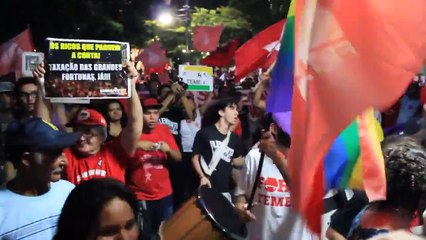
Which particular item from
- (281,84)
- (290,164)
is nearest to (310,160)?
(290,164)

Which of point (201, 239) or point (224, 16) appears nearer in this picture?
point (201, 239)

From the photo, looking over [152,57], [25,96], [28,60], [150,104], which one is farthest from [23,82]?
[152,57]

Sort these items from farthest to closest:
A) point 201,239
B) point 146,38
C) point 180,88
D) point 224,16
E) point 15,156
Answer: point 224,16
point 146,38
point 180,88
point 15,156
point 201,239

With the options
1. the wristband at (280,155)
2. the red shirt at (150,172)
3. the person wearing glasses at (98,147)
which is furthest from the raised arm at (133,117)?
the red shirt at (150,172)

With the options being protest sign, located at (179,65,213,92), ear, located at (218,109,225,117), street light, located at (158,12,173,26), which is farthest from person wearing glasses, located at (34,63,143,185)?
street light, located at (158,12,173,26)

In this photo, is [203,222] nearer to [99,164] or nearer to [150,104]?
[99,164]

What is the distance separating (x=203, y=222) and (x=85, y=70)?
2.14 meters

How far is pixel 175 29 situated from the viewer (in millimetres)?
52250

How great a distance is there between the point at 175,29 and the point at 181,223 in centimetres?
4941

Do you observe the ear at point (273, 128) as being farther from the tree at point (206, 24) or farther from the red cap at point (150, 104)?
the tree at point (206, 24)

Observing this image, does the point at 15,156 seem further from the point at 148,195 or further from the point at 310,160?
the point at 148,195

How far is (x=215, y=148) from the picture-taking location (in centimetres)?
785

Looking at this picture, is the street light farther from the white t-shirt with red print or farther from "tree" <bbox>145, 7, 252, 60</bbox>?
the white t-shirt with red print

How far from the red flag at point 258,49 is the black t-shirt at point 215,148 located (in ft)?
3.17
